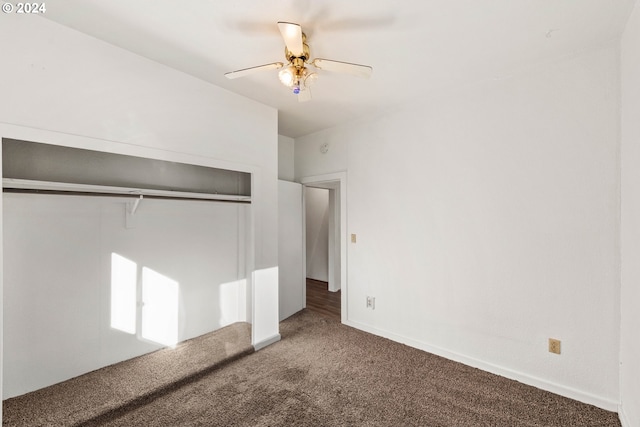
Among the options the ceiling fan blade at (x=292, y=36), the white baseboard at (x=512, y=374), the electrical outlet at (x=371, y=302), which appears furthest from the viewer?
the electrical outlet at (x=371, y=302)

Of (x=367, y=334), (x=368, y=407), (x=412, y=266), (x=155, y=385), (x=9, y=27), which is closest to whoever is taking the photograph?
(x=9, y=27)

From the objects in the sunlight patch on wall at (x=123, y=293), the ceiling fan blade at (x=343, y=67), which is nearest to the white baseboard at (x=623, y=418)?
the ceiling fan blade at (x=343, y=67)

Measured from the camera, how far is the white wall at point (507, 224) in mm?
1917

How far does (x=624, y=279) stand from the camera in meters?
1.76

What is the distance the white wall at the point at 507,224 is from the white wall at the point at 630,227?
123 mm

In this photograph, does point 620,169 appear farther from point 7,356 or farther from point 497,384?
point 7,356

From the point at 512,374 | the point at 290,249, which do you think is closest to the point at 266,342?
the point at 290,249

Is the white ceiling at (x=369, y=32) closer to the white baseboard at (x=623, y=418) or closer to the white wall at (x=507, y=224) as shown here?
the white wall at (x=507, y=224)

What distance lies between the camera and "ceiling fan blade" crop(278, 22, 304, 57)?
1475 millimetres

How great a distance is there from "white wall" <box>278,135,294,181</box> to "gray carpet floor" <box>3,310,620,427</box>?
2.33m

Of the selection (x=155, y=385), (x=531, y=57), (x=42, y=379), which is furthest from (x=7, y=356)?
(x=531, y=57)

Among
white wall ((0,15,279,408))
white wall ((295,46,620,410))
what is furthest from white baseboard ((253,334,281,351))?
white wall ((295,46,620,410))

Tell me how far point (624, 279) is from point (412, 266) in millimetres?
1492

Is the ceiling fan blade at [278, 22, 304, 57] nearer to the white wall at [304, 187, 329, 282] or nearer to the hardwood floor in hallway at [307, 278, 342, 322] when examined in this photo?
the hardwood floor in hallway at [307, 278, 342, 322]
